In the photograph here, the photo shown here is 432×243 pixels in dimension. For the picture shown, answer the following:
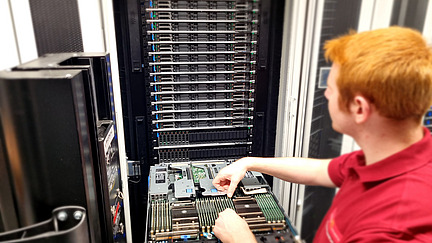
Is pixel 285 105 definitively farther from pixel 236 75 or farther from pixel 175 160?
pixel 175 160

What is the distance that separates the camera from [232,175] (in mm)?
1787

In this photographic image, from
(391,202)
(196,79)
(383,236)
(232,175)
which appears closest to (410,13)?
(391,202)

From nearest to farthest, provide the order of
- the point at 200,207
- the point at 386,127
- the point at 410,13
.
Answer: the point at 386,127 < the point at 410,13 < the point at 200,207

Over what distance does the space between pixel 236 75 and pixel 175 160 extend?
0.94 metres

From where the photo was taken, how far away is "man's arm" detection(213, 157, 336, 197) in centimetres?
155

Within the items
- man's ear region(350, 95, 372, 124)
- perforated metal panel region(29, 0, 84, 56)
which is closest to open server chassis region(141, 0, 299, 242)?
perforated metal panel region(29, 0, 84, 56)

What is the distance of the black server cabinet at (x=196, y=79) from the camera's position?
7.73 ft

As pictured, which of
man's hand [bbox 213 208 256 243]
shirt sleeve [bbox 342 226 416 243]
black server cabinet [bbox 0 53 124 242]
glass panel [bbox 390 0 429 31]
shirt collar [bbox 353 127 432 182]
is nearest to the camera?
shirt sleeve [bbox 342 226 416 243]

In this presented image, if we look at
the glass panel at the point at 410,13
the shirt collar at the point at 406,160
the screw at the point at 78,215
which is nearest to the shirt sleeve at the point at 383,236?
the shirt collar at the point at 406,160

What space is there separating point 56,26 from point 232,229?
4.50ft

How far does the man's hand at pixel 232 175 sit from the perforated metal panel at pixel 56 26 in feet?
3.72

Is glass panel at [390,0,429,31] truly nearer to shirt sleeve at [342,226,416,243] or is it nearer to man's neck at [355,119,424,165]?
man's neck at [355,119,424,165]

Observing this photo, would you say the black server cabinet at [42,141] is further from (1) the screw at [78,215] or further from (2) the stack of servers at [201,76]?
(2) the stack of servers at [201,76]

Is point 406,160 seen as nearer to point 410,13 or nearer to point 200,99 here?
point 410,13
